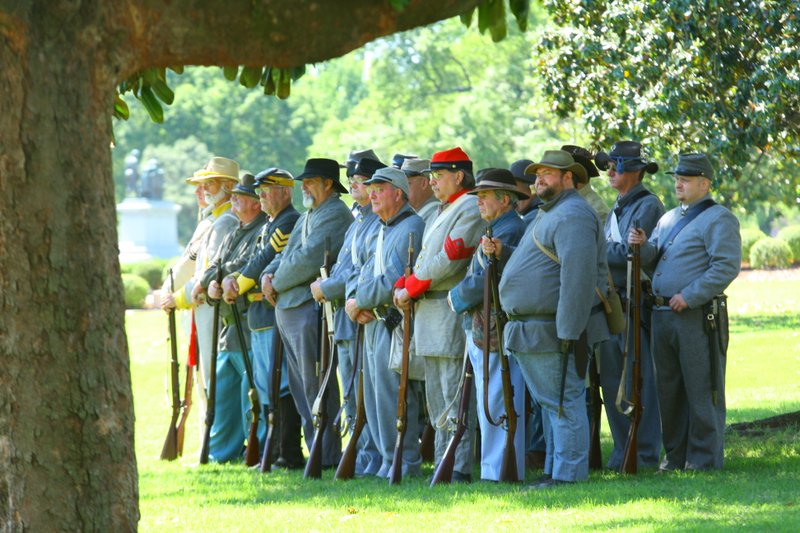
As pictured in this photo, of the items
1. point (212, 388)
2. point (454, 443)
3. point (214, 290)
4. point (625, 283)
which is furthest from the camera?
point (212, 388)

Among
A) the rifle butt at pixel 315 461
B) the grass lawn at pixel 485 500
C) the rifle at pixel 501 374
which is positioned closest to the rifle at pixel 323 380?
the rifle butt at pixel 315 461

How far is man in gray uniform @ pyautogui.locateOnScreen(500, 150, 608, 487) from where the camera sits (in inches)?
356

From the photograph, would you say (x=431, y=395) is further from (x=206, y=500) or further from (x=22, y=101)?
(x=22, y=101)

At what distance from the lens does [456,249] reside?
981cm

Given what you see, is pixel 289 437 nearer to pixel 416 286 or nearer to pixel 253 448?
pixel 253 448

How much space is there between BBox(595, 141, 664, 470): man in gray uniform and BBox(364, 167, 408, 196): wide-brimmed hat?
5.21ft

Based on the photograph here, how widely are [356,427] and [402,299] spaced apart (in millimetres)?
1197

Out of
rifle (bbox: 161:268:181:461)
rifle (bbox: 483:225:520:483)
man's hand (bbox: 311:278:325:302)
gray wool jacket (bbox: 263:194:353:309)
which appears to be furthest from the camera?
rifle (bbox: 161:268:181:461)

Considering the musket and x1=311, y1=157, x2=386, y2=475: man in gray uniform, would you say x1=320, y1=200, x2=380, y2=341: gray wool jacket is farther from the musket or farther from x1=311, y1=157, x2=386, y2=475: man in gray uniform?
the musket

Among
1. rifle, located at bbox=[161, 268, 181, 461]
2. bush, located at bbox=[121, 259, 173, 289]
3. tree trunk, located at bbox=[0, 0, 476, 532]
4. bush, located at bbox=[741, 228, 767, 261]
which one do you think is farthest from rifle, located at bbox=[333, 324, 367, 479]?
bush, located at bbox=[741, 228, 767, 261]

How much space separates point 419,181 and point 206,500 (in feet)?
10.7

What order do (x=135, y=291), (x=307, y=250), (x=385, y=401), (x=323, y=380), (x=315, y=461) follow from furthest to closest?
(x=135, y=291) < (x=307, y=250) < (x=323, y=380) < (x=315, y=461) < (x=385, y=401)

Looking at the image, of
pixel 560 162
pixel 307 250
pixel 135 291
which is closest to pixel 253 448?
pixel 307 250

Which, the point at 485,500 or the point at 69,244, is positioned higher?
the point at 69,244
